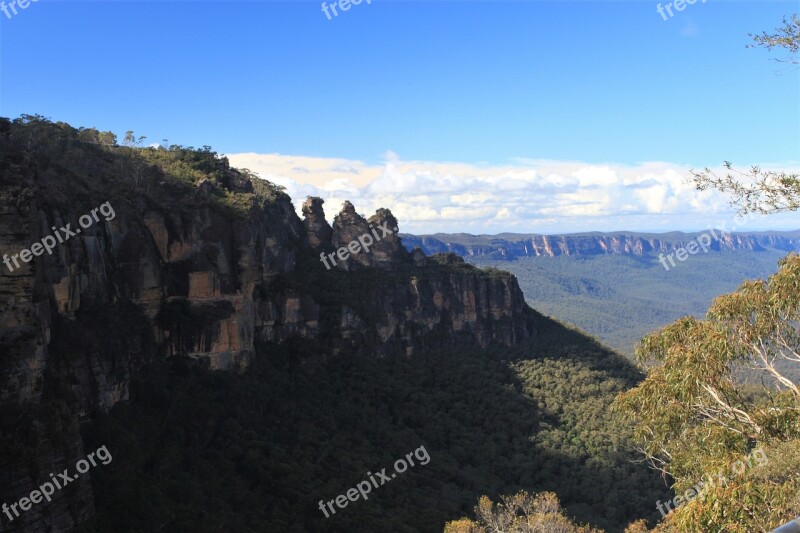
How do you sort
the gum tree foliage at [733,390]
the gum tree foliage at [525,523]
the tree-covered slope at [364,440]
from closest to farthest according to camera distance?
the gum tree foliage at [733,390]
the gum tree foliage at [525,523]
the tree-covered slope at [364,440]

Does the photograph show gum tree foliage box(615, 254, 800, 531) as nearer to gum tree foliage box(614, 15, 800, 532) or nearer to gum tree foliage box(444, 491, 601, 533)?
gum tree foliage box(614, 15, 800, 532)

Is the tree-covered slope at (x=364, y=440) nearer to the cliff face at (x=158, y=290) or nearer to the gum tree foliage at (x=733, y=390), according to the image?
the cliff face at (x=158, y=290)

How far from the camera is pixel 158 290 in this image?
34.3m

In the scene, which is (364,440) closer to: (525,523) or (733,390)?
(525,523)

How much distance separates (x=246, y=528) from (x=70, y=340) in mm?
10300

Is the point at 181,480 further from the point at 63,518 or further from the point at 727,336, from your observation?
the point at 727,336

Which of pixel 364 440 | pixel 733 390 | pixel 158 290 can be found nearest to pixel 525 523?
pixel 733 390

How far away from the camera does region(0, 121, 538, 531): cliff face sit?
1986 centimetres

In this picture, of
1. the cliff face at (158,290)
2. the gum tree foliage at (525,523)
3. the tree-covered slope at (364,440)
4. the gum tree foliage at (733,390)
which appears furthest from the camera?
the tree-covered slope at (364,440)

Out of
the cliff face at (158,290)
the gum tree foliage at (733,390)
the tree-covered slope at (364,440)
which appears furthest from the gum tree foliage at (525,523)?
the cliff face at (158,290)

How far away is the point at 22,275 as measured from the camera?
1961cm

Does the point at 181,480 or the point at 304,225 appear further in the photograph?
the point at 304,225

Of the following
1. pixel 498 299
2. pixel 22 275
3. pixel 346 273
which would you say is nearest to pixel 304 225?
pixel 346 273

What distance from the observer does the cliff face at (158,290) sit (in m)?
19.9
